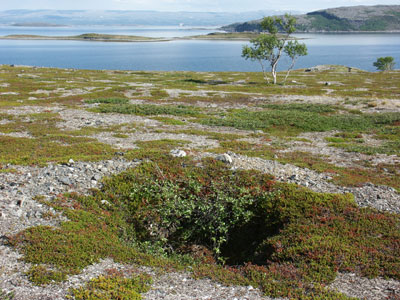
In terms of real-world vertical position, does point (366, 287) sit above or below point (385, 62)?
below

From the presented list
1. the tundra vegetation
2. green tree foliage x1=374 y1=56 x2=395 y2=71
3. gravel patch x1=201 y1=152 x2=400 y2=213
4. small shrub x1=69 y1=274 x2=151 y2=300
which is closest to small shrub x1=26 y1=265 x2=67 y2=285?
the tundra vegetation

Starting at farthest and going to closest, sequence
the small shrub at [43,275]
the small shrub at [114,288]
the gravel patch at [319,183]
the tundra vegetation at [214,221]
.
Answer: the gravel patch at [319,183]
the tundra vegetation at [214,221]
the small shrub at [43,275]
the small shrub at [114,288]

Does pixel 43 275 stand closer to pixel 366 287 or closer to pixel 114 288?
pixel 114 288

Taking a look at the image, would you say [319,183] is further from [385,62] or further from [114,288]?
[385,62]

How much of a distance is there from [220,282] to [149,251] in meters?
3.15

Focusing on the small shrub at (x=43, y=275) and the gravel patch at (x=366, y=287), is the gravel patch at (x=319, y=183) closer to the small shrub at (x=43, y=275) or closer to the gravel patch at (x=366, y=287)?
the gravel patch at (x=366, y=287)

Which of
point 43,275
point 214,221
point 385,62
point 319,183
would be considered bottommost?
point 214,221

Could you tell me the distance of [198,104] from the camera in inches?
1902

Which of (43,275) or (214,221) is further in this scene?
(214,221)

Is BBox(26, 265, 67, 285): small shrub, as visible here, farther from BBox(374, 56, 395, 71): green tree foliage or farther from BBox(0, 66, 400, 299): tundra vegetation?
BBox(374, 56, 395, 71): green tree foliage

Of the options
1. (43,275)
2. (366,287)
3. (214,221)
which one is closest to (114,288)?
(43,275)

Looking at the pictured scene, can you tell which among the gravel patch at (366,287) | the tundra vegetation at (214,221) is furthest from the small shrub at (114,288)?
the gravel patch at (366,287)

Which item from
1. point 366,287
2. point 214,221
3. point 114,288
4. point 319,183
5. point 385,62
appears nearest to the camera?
point 114,288

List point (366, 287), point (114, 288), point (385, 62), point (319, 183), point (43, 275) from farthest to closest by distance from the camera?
point (385, 62) < point (319, 183) < point (366, 287) < point (43, 275) < point (114, 288)
